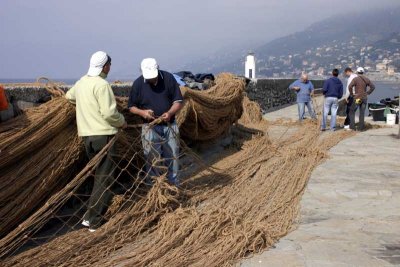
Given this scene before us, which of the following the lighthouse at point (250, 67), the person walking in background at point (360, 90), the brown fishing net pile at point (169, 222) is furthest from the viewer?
the lighthouse at point (250, 67)

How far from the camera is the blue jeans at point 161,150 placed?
5.59m

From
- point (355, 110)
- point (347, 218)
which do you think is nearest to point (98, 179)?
point (347, 218)

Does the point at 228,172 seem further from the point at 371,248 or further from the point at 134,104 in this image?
the point at 371,248

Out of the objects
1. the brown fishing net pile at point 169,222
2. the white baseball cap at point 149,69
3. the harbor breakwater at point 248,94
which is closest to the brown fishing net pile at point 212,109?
the brown fishing net pile at point 169,222

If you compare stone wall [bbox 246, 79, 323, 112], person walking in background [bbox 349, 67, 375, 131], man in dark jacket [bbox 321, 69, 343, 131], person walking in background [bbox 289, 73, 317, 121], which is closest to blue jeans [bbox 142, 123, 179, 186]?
man in dark jacket [bbox 321, 69, 343, 131]

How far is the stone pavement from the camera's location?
4.12m

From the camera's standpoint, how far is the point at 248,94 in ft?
53.6

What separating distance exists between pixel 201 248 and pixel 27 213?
170 cm

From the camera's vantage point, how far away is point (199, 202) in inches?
229

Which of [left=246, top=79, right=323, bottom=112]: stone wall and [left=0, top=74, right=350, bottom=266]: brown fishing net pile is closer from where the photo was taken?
[left=0, top=74, right=350, bottom=266]: brown fishing net pile

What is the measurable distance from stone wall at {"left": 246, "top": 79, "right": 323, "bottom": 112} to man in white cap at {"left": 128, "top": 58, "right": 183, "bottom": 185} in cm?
1041

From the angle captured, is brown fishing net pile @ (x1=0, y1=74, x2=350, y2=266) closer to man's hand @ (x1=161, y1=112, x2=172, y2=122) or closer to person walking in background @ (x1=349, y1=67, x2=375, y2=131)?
man's hand @ (x1=161, y1=112, x2=172, y2=122)

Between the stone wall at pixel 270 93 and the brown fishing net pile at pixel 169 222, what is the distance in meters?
9.76

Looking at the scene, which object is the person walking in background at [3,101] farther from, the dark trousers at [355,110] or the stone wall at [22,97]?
the dark trousers at [355,110]
